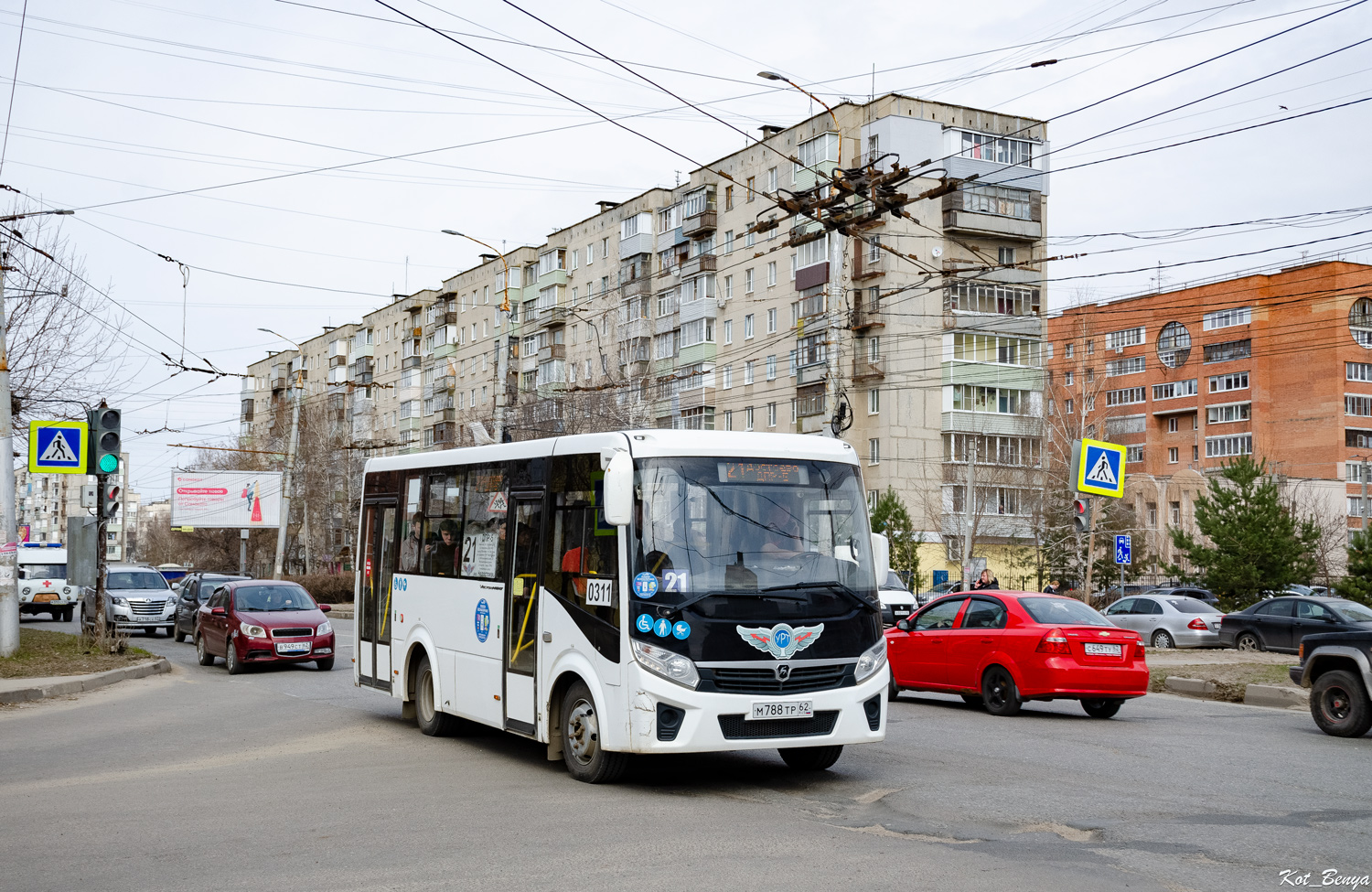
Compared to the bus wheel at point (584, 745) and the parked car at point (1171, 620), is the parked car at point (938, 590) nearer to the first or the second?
the parked car at point (1171, 620)

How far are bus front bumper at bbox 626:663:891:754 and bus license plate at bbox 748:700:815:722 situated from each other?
2 cm

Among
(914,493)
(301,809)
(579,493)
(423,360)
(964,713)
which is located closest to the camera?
(301,809)

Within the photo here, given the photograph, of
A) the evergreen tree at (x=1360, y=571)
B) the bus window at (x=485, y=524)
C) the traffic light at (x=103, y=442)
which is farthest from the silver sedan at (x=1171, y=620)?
the bus window at (x=485, y=524)

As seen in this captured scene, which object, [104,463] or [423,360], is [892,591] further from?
[423,360]

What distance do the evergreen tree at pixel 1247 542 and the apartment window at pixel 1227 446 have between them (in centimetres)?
5490

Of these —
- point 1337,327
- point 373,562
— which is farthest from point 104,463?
point 1337,327

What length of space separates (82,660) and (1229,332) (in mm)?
87007

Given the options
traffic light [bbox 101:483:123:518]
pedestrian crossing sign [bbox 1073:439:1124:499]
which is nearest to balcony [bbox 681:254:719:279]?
pedestrian crossing sign [bbox 1073:439:1124:499]

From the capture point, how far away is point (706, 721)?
931 cm

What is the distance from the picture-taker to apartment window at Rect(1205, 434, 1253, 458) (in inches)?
3563

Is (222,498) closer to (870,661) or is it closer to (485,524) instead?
(485,524)

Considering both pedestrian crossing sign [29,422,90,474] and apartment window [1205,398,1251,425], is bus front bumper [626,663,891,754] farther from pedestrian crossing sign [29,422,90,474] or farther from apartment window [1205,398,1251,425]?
apartment window [1205,398,1251,425]

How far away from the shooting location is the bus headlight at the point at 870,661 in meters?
10.0

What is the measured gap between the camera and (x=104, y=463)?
68.3 feet
